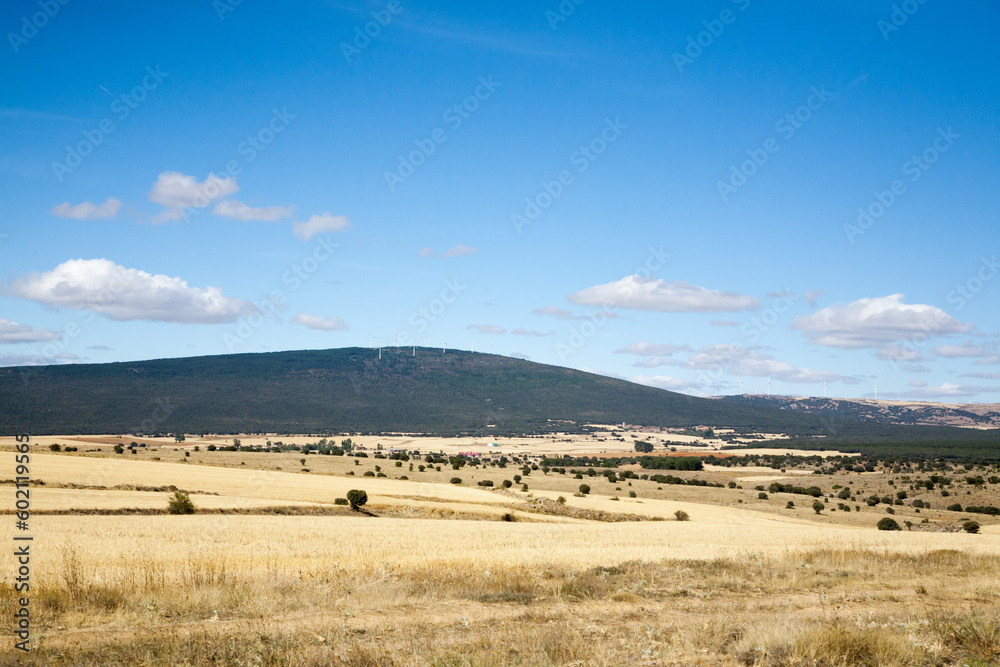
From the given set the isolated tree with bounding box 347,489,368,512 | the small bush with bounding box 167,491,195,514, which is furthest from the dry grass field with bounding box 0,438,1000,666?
the isolated tree with bounding box 347,489,368,512

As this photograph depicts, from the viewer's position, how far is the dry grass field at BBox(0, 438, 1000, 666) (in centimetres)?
959

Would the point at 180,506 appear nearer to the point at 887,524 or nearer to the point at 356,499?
the point at 356,499

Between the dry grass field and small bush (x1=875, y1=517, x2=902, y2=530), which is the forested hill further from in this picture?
the dry grass field

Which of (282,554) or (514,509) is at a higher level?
(282,554)

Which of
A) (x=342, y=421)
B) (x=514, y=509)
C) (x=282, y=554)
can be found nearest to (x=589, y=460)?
(x=514, y=509)

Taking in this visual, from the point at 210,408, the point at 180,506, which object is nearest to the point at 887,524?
the point at 180,506

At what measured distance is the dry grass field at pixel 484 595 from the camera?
31.4 feet

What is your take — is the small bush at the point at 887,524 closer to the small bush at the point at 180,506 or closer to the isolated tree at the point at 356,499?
the isolated tree at the point at 356,499

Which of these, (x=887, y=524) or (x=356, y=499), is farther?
(x=887, y=524)

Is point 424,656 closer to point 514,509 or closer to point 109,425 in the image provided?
point 514,509

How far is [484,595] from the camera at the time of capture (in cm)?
1362

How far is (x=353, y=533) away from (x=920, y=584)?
17.4 meters

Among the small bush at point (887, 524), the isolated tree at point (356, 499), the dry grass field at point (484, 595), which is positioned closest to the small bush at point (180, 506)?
the dry grass field at point (484, 595)

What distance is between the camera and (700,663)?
9.40 m
